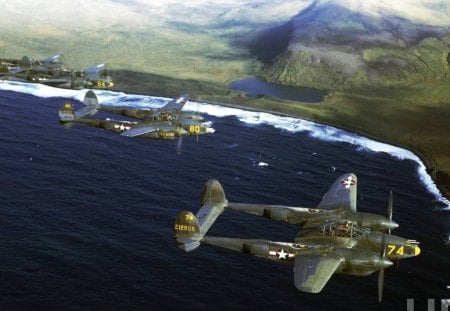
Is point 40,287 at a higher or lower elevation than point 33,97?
lower

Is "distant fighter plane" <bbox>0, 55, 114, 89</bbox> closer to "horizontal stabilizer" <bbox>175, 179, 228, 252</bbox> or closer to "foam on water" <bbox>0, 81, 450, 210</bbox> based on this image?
"foam on water" <bbox>0, 81, 450, 210</bbox>

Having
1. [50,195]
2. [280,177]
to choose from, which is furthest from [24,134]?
[280,177]

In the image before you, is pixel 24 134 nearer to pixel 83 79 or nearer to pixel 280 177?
pixel 83 79

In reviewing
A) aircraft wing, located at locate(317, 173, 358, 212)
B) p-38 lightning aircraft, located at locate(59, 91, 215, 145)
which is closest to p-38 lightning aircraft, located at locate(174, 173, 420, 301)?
aircraft wing, located at locate(317, 173, 358, 212)

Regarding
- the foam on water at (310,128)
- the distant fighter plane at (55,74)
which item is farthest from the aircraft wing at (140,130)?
the foam on water at (310,128)

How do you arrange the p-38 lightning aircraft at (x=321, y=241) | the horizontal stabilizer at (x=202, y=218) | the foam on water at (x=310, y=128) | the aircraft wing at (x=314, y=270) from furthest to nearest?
the foam on water at (x=310, y=128) → the horizontal stabilizer at (x=202, y=218) → the p-38 lightning aircraft at (x=321, y=241) → the aircraft wing at (x=314, y=270)

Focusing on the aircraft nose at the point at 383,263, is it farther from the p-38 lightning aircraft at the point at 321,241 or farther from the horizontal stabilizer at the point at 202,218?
the horizontal stabilizer at the point at 202,218

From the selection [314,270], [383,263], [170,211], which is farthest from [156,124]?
[383,263]
